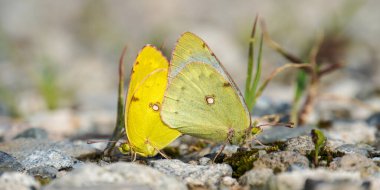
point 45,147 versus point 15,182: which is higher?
point 45,147

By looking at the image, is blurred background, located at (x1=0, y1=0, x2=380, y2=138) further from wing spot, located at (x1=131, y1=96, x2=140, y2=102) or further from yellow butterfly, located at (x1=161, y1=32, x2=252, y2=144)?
wing spot, located at (x1=131, y1=96, x2=140, y2=102)

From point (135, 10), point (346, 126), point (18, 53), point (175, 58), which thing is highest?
point (135, 10)

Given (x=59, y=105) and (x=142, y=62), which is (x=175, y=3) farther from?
(x=142, y=62)

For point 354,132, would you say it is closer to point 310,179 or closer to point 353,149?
point 353,149

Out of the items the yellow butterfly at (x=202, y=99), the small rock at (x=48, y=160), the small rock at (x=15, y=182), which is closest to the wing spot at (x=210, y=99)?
the yellow butterfly at (x=202, y=99)

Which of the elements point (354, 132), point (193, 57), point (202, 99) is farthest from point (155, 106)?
point (354, 132)

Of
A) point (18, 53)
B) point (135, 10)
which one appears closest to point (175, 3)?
point (135, 10)

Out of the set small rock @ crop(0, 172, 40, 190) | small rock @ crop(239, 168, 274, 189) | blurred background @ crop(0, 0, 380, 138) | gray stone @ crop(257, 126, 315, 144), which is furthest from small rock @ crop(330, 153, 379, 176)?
small rock @ crop(0, 172, 40, 190)
